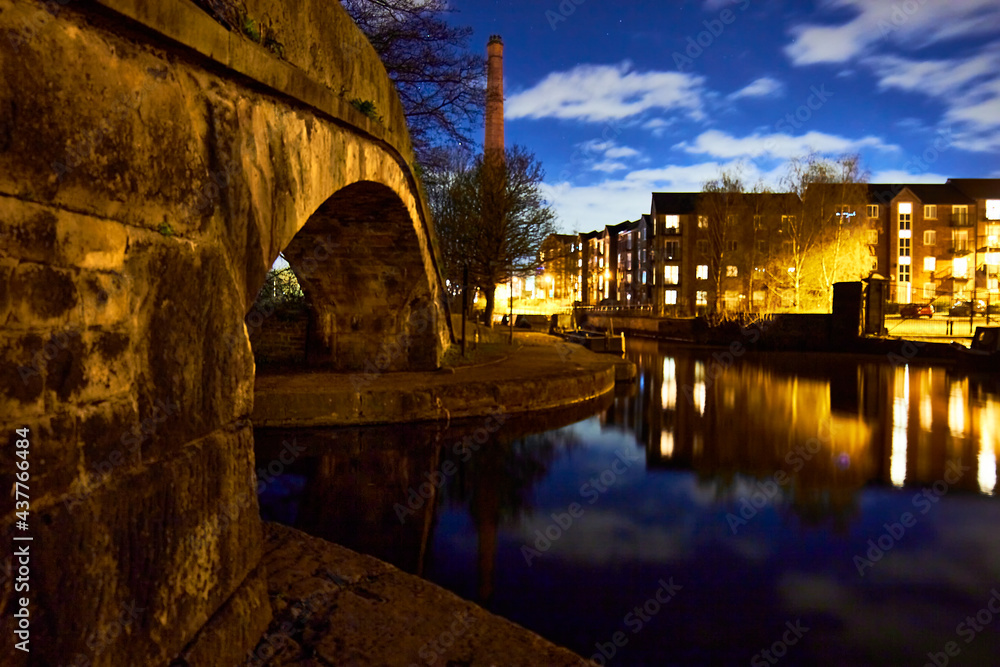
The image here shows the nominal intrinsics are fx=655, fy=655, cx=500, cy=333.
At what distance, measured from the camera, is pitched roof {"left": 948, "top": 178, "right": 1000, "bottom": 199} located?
5356 centimetres

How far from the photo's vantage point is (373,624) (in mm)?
3170

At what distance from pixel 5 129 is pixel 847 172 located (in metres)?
38.3

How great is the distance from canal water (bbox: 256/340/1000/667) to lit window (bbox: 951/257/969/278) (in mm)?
49222

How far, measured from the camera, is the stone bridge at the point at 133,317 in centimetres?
182

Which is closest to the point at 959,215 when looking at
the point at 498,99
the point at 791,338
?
the point at 791,338

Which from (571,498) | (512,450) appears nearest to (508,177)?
(512,450)

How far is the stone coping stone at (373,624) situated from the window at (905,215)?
6016 cm

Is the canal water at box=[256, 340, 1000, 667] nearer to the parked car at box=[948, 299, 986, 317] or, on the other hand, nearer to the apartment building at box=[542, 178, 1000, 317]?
the parked car at box=[948, 299, 986, 317]

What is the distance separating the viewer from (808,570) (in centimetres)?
516

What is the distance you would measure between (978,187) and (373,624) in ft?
218

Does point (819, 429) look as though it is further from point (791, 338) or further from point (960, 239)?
point (960, 239)

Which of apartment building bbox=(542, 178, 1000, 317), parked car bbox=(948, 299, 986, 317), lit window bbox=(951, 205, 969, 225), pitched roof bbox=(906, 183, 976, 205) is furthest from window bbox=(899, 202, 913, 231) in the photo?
parked car bbox=(948, 299, 986, 317)

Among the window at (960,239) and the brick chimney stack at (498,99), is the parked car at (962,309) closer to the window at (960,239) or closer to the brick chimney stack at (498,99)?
the window at (960,239)

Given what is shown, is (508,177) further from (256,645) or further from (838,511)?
(256,645)
